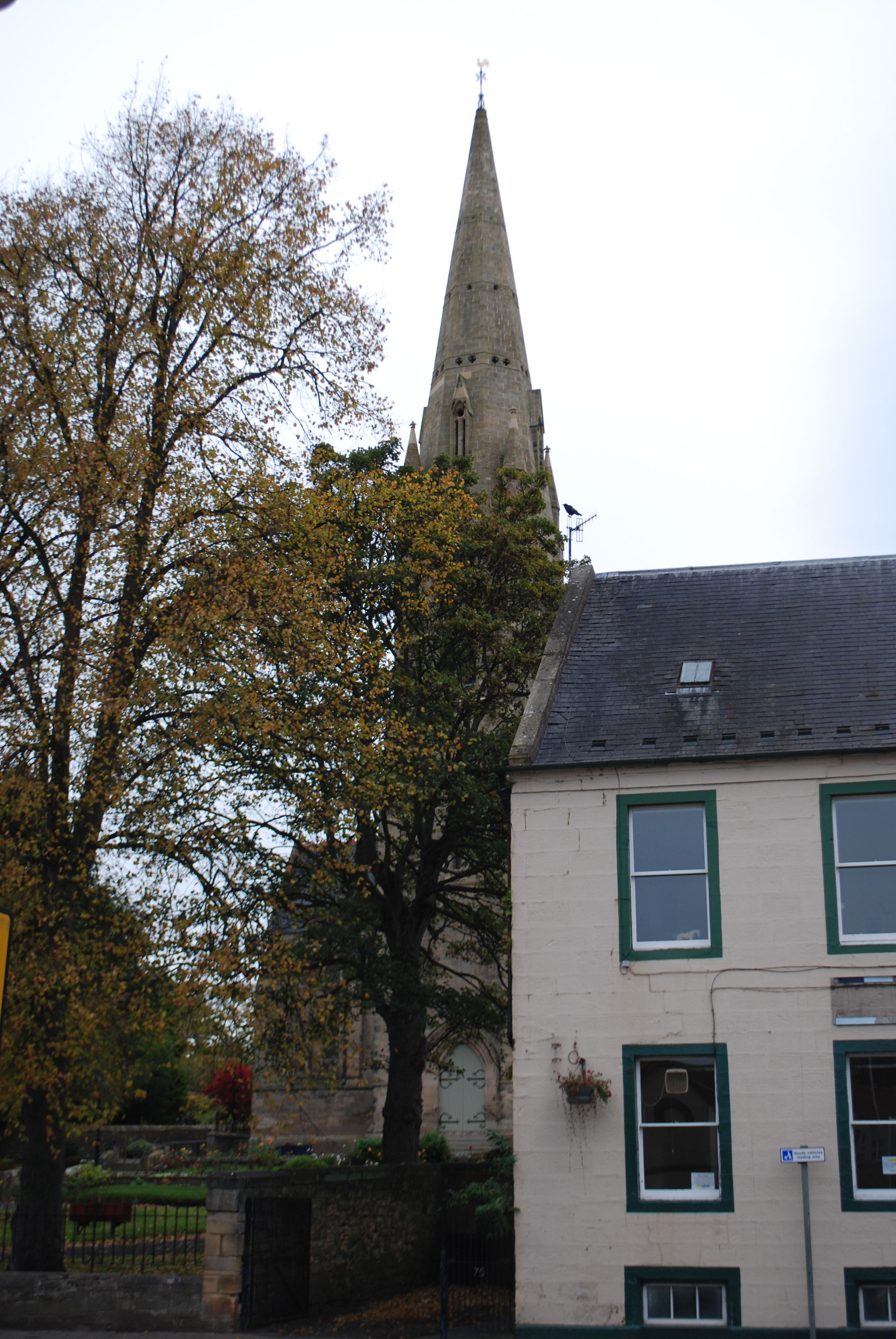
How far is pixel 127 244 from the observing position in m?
20.4

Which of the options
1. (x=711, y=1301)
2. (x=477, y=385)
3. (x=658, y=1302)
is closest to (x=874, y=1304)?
(x=711, y=1301)

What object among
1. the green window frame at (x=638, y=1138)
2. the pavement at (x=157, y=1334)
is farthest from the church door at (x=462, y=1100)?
the green window frame at (x=638, y=1138)

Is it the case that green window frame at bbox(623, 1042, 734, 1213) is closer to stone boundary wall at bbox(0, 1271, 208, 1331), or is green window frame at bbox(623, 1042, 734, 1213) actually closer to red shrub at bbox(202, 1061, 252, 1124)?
stone boundary wall at bbox(0, 1271, 208, 1331)

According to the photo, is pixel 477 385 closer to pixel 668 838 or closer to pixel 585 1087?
pixel 668 838

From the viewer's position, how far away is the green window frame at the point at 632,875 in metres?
15.7

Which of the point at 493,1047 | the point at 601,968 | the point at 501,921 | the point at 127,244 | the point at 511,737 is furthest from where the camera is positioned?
the point at 493,1047

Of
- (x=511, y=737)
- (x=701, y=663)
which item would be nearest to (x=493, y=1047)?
(x=511, y=737)

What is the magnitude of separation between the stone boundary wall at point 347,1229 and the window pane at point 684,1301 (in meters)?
4.73

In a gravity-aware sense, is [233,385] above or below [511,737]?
above

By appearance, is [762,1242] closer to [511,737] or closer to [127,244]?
[511,737]

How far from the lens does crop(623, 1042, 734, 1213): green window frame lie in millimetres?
14844

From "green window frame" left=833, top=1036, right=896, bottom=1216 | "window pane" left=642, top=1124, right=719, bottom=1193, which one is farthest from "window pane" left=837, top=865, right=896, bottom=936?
"window pane" left=642, top=1124, right=719, bottom=1193

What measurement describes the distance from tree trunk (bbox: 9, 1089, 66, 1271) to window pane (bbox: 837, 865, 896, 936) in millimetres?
10408

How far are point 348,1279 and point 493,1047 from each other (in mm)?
22848
